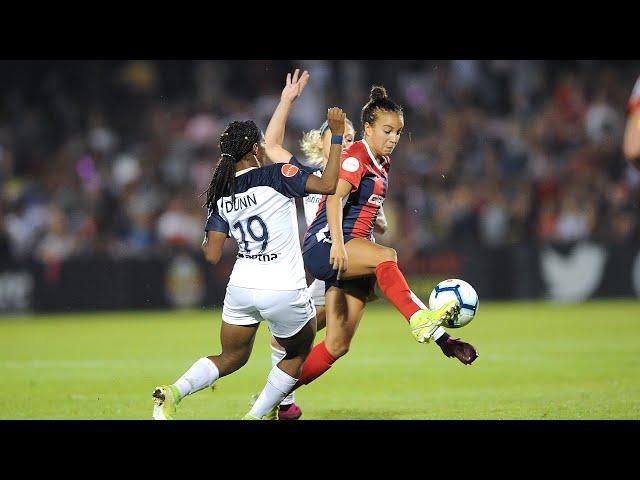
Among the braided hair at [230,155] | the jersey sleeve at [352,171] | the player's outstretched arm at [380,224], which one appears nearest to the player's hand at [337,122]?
the braided hair at [230,155]

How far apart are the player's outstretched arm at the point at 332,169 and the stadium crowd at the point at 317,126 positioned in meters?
11.1

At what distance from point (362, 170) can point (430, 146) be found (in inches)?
493

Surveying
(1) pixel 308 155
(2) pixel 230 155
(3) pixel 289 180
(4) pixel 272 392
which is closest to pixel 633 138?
(3) pixel 289 180

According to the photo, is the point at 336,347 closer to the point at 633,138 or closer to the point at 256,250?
the point at 256,250

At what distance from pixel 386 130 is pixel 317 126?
12.2 meters

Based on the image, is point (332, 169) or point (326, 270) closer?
point (332, 169)

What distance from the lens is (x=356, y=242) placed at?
285 inches

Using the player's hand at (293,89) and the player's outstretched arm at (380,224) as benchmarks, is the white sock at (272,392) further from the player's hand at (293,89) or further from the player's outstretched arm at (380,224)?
the player's hand at (293,89)

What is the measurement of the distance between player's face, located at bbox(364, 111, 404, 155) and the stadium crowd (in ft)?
33.5

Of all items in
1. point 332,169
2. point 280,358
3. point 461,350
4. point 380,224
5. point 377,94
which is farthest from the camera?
point 380,224

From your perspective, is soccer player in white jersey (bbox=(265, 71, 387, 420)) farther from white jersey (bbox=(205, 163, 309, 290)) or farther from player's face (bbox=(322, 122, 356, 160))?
white jersey (bbox=(205, 163, 309, 290))

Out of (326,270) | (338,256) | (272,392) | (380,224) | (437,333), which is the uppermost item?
(380,224)

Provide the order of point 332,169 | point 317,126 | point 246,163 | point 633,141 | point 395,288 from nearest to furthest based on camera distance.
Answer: point 633,141
point 332,169
point 246,163
point 395,288
point 317,126

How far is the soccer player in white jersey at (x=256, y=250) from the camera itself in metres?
6.46
